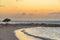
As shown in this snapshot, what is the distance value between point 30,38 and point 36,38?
0.23ft

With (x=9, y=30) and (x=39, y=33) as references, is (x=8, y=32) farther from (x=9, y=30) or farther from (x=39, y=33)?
(x=39, y=33)

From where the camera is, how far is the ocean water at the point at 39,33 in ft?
6.95

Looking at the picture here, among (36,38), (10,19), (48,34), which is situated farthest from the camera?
(10,19)

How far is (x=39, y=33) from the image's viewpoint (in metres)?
2.25

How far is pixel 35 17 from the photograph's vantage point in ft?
8.09

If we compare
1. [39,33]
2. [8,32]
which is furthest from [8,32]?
[39,33]

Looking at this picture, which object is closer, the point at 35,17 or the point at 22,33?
the point at 22,33

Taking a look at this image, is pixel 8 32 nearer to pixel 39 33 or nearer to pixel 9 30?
pixel 9 30

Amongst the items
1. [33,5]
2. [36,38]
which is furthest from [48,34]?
[33,5]

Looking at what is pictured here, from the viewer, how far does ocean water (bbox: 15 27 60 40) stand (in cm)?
212

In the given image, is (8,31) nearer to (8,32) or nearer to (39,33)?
(8,32)

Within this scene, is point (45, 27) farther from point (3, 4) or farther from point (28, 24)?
point (3, 4)

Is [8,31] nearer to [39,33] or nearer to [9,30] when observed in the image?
[9,30]

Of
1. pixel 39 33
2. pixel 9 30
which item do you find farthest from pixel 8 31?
pixel 39 33
